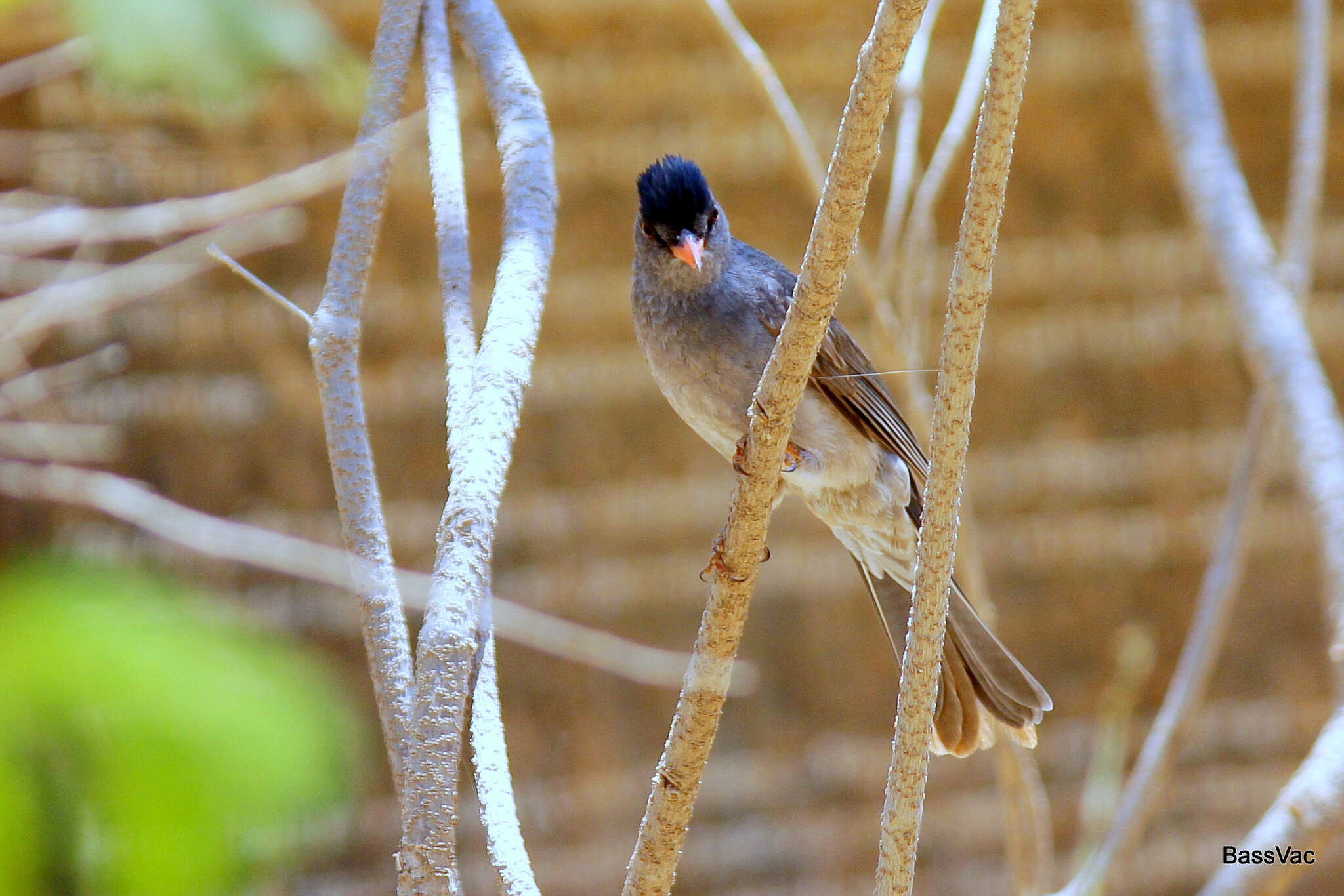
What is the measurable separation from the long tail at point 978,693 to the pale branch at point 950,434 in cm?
88

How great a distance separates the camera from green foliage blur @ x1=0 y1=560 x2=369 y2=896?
107cm

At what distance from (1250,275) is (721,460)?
→ 6.36ft

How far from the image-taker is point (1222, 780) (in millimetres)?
4148

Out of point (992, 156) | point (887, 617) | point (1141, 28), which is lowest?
point (992, 156)

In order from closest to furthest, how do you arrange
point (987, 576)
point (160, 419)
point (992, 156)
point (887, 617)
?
point (992, 156), point (887, 617), point (160, 419), point (987, 576)

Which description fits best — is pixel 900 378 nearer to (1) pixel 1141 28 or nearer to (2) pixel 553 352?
(1) pixel 1141 28

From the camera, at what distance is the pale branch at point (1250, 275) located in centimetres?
178

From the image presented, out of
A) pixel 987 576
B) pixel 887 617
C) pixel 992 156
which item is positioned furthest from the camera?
pixel 987 576

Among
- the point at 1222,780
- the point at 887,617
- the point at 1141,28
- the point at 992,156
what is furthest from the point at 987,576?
the point at 992,156

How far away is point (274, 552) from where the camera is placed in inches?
99.9

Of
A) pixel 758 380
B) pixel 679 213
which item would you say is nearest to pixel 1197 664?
pixel 758 380

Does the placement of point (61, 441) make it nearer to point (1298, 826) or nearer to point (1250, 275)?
point (1250, 275)

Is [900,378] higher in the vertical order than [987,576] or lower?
lower

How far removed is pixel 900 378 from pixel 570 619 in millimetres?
1630
